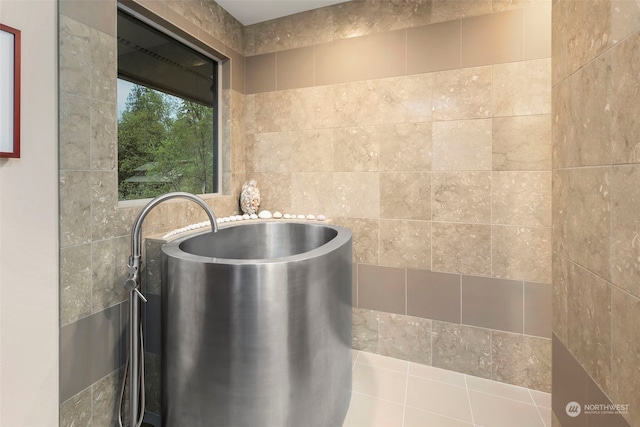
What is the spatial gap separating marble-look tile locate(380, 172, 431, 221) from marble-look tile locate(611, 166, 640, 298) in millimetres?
1384

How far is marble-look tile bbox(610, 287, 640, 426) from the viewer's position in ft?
2.02

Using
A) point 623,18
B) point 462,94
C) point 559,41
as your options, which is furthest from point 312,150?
point 623,18

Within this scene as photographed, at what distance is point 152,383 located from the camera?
1.63m

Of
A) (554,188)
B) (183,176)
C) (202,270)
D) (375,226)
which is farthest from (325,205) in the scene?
(554,188)

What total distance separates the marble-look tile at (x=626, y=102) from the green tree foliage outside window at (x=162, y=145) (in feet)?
6.62

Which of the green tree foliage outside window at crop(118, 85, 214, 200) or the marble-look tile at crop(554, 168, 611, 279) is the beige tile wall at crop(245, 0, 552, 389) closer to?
the green tree foliage outside window at crop(118, 85, 214, 200)

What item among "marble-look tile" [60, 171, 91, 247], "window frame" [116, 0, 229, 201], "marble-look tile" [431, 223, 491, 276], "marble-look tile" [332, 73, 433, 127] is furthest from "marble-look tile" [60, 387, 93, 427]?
"marble-look tile" [332, 73, 433, 127]

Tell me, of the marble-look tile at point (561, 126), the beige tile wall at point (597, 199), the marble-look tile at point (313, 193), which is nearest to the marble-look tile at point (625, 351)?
the beige tile wall at point (597, 199)

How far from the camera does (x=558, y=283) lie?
3.30 feet

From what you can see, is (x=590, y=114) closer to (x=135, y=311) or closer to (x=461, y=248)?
(x=461, y=248)

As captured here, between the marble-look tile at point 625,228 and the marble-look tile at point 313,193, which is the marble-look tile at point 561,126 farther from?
the marble-look tile at point 313,193

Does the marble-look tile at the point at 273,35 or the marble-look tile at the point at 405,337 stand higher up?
the marble-look tile at the point at 273,35

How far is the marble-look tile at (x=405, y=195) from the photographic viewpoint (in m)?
2.07

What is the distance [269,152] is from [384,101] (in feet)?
3.32
